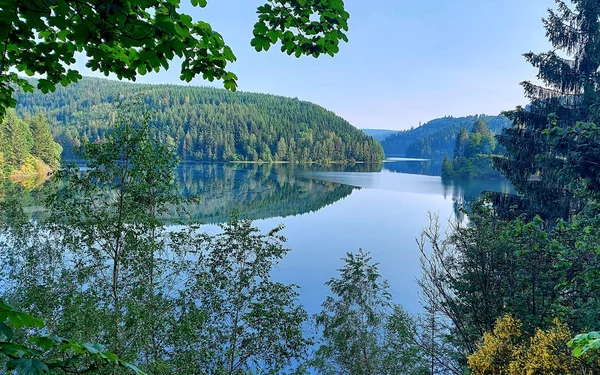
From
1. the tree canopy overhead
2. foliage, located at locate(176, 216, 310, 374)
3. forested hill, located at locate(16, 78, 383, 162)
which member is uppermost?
forested hill, located at locate(16, 78, 383, 162)

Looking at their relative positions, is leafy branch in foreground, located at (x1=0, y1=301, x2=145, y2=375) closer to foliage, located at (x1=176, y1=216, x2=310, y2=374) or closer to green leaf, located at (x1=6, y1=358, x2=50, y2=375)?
green leaf, located at (x1=6, y1=358, x2=50, y2=375)

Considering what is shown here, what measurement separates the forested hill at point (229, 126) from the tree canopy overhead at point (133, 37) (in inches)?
3353

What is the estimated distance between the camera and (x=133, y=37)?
5.42 ft

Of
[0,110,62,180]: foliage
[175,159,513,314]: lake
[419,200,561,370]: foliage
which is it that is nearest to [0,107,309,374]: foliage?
[175,159,513,314]: lake

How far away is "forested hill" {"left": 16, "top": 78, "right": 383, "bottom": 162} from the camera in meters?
99.5

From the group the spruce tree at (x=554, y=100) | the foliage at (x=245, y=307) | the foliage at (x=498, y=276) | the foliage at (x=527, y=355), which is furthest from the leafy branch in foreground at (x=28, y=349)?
the spruce tree at (x=554, y=100)

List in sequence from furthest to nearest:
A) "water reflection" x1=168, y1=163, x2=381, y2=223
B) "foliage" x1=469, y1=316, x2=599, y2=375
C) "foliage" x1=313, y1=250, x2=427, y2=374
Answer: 1. "water reflection" x1=168, y1=163, x2=381, y2=223
2. "foliage" x1=313, y1=250, x2=427, y2=374
3. "foliage" x1=469, y1=316, x2=599, y2=375

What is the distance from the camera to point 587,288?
17.0ft

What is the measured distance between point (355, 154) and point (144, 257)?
10335cm

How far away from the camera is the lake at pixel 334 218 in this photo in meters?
15.5

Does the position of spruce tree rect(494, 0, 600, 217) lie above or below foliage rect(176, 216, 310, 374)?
above

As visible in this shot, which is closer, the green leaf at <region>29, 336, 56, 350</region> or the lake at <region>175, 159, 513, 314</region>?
the green leaf at <region>29, 336, 56, 350</region>

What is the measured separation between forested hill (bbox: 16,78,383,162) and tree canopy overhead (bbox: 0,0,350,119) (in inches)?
3353

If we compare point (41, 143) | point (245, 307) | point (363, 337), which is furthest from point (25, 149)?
point (363, 337)
